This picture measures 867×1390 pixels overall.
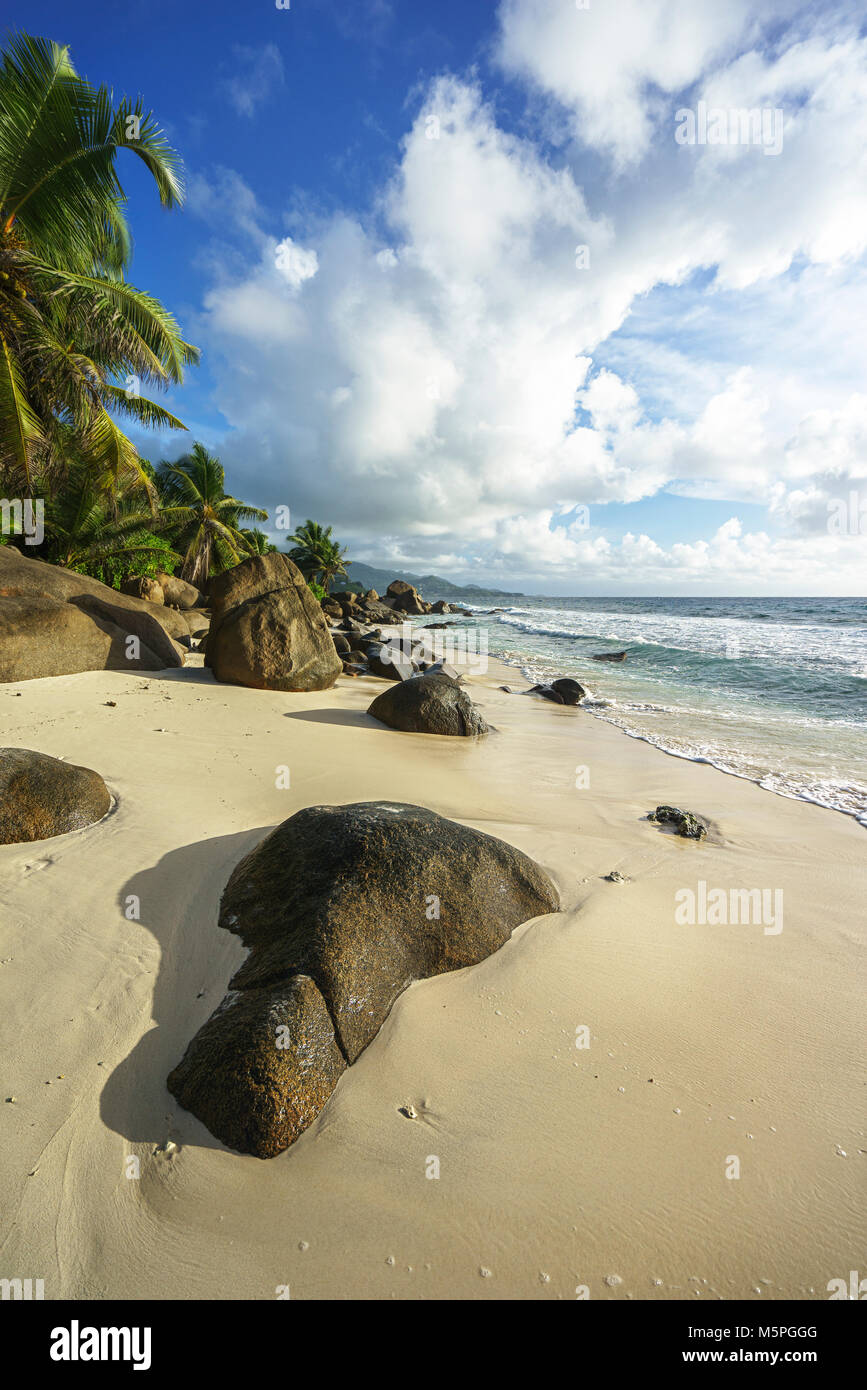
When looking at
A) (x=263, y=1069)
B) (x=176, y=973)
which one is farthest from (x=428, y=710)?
(x=263, y=1069)

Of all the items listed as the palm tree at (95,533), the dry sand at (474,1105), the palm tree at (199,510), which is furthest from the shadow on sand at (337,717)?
the palm tree at (199,510)

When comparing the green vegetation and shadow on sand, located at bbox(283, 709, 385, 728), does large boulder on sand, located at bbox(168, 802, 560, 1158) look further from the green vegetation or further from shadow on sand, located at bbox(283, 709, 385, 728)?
the green vegetation

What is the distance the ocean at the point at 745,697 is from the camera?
821 centimetres

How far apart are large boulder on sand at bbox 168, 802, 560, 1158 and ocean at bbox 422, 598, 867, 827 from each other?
200 inches

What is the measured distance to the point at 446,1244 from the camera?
1887 millimetres

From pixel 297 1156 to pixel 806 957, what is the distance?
3.21m

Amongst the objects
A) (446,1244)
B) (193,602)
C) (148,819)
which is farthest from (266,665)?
(193,602)

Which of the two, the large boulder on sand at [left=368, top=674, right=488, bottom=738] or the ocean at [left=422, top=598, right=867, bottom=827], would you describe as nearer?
the ocean at [left=422, top=598, right=867, bottom=827]

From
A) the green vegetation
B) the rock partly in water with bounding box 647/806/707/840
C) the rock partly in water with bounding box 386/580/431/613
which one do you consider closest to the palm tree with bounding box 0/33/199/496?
the green vegetation

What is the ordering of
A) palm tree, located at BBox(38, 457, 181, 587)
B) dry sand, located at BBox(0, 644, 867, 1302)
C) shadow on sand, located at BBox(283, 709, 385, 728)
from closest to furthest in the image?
dry sand, located at BBox(0, 644, 867, 1302) < shadow on sand, located at BBox(283, 709, 385, 728) < palm tree, located at BBox(38, 457, 181, 587)

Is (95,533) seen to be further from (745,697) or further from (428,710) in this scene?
(745,697)

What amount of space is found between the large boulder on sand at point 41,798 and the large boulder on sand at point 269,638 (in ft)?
19.0

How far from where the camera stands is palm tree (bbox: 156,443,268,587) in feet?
96.8
